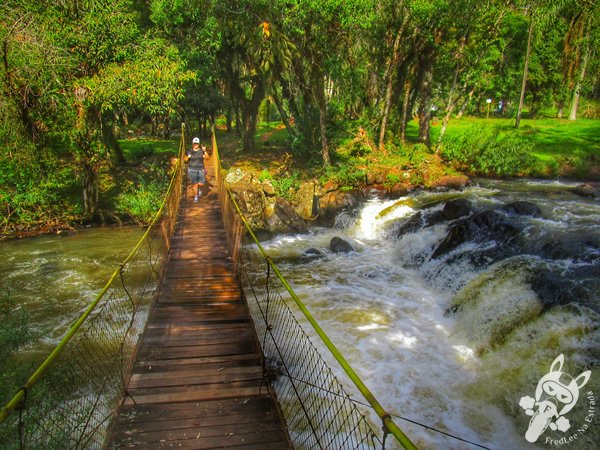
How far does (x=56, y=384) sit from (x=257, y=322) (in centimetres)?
312

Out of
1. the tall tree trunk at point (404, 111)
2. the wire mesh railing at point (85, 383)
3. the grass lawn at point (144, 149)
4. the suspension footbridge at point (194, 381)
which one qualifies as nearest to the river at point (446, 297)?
the suspension footbridge at point (194, 381)

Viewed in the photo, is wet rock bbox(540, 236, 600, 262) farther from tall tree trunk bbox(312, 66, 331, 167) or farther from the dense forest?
tall tree trunk bbox(312, 66, 331, 167)

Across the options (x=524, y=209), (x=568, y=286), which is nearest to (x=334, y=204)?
(x=524, y=209)

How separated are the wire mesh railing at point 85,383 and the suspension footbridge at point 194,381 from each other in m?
0.02

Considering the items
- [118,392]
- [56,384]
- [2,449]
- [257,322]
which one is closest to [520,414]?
[257,322]

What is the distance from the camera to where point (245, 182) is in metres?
16.9

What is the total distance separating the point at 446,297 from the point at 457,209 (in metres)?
4.28

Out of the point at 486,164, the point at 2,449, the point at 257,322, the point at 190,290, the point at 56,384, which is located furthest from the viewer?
the point at 486,164

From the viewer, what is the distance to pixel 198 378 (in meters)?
4.83

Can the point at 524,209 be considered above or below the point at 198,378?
above

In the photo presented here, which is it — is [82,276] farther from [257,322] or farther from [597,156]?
[597,156]

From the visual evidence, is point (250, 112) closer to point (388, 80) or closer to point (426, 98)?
point (388, 80)

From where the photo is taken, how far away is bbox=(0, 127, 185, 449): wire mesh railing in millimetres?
3800

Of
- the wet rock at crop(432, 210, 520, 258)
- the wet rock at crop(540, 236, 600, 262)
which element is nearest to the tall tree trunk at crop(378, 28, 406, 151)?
the wet rock at crop(432, 210, 520, 258)
